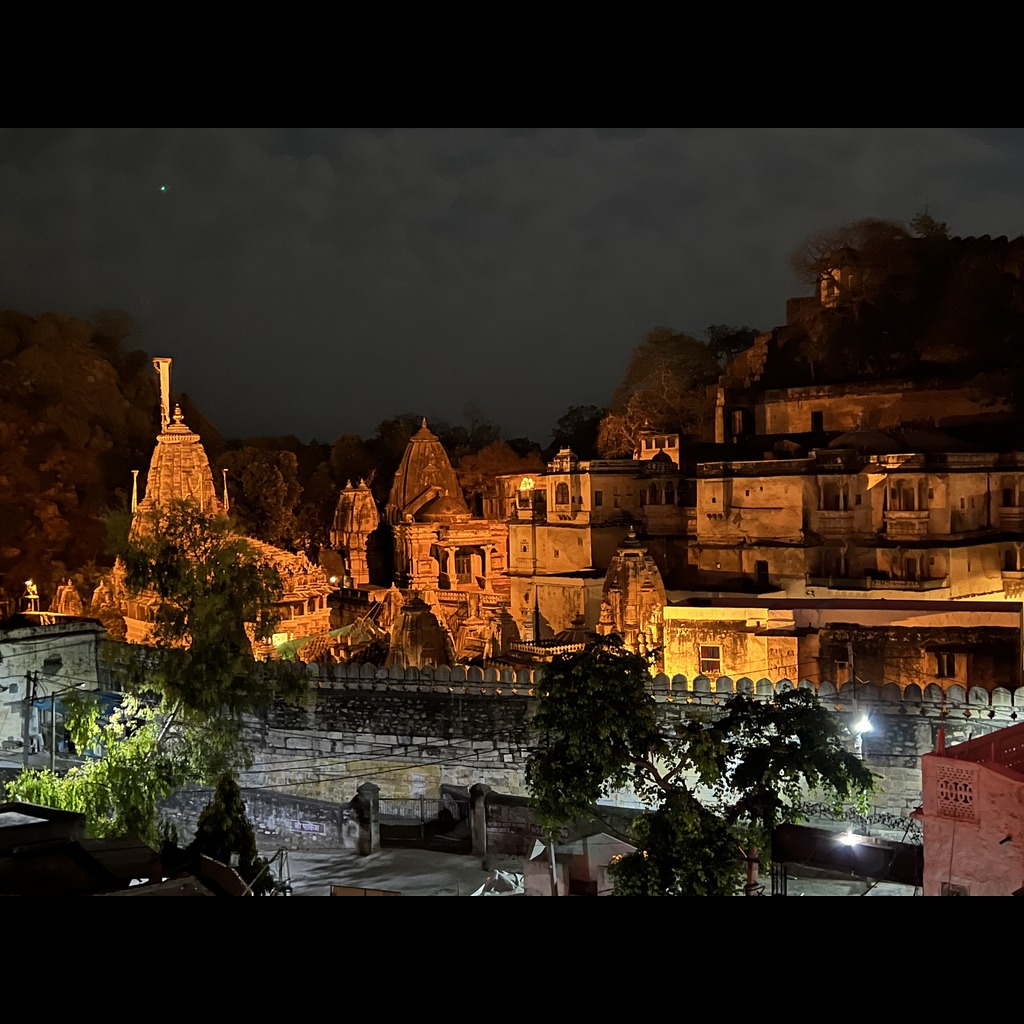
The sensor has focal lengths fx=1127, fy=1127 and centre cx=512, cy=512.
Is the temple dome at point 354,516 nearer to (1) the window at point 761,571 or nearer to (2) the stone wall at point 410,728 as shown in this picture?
(1) the window at point 761,571

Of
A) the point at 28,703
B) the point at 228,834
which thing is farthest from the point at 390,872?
the point at 28,703

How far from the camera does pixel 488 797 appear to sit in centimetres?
1401

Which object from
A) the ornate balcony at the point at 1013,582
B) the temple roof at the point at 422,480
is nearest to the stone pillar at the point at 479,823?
the ornate balcony at the point at 1013,582

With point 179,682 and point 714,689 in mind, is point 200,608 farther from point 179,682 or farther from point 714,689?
point 714,689

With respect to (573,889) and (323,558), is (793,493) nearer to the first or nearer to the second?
(573,889)

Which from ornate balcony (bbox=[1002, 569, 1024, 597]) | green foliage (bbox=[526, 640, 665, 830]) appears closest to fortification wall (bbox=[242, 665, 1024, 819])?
green foliage (bbox=[526, 640, 665, 830])

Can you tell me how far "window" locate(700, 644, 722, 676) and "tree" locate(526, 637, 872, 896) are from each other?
29.9ft

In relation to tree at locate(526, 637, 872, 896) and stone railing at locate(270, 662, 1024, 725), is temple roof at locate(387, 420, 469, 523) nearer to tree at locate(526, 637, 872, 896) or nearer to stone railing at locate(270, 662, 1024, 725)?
stone railing at locate(270, 662, 1024, 725)

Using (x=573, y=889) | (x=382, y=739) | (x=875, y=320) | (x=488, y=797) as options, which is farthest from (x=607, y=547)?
(x=573, y=889)

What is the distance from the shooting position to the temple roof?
1574 inches

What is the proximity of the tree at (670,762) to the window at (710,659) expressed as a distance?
9.13 m

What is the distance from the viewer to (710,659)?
20906 mm

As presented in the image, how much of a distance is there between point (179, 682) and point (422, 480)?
2775 cm

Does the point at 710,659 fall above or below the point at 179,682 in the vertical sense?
below
